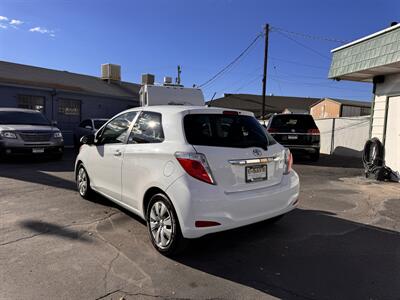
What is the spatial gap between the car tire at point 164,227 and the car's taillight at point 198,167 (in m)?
0.46

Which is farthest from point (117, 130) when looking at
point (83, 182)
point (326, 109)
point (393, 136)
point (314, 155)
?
point (326, 109)

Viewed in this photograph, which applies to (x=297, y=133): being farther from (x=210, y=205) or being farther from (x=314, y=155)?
(x=210, y=205)

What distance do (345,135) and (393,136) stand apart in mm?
7999

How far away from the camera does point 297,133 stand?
41.5ft

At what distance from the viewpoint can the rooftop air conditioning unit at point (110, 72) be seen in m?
24.3

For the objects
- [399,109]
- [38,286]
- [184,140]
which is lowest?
[38,286]

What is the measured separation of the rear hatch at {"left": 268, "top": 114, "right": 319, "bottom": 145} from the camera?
1267 centimetres

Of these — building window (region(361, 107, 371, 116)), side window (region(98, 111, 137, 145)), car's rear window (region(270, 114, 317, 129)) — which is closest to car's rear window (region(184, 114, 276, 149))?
side window (region(98, 111, 137, 145))

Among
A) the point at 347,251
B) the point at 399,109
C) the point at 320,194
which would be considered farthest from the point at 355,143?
the point at 347,251

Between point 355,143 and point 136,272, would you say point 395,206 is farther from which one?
point 355,143

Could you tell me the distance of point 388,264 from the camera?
3.93 metres

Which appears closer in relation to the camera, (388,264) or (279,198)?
(388,264)

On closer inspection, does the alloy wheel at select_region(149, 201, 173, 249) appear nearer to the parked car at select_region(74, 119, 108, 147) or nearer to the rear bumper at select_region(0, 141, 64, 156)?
the rear bumper at select_region(0, 141, 64, 156)

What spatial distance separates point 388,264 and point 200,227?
7.11 ft
